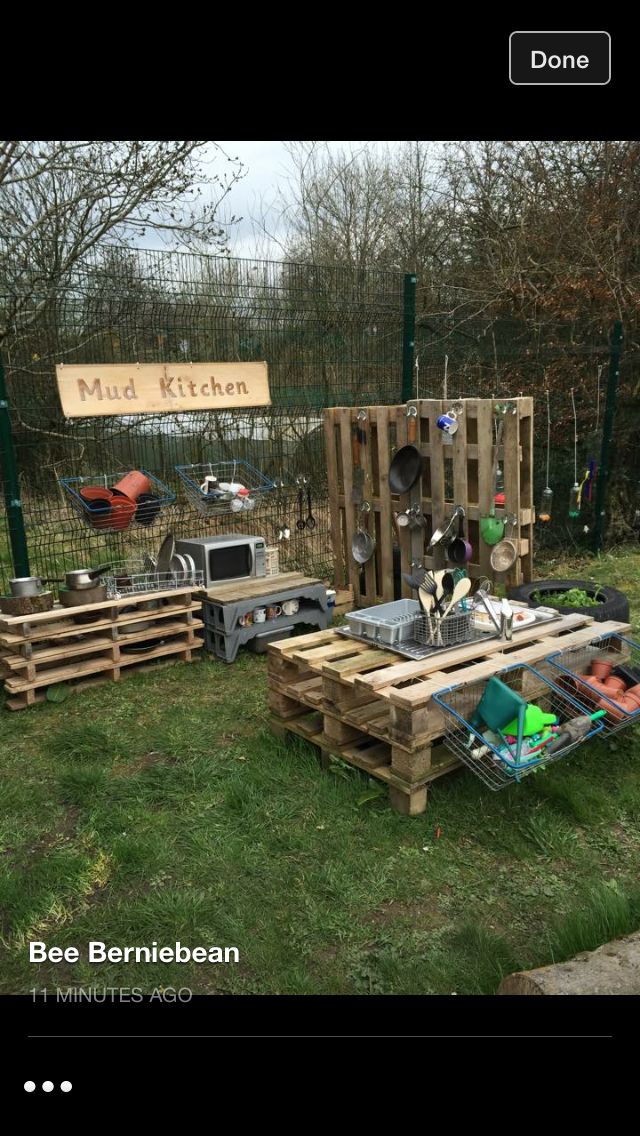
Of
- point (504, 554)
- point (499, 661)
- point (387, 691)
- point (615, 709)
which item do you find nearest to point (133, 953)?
point (387, 691)

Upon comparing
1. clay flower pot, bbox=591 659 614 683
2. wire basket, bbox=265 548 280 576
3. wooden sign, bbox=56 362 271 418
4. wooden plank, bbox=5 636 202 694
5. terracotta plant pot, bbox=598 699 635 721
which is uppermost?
wooden sign, bbox=56 362 271 418

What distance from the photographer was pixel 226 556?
19.1ft

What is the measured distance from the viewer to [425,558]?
567 centimetres

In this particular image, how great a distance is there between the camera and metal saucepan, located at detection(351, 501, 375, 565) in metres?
6.09

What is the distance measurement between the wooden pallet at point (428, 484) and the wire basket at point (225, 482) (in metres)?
0.68

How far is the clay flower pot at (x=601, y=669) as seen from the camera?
156 inches

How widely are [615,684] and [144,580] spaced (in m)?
3.27

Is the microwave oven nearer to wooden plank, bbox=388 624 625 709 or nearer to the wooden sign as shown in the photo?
the wooden sign

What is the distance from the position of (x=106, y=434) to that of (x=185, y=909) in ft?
13.2

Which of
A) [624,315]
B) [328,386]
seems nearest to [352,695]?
[328,386]

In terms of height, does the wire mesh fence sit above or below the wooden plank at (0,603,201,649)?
above

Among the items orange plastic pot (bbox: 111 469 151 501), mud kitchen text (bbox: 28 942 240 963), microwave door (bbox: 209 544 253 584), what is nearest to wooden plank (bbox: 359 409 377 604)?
microwave door (bbox: 209 544 253 584)

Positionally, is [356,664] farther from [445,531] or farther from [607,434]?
[607,434]

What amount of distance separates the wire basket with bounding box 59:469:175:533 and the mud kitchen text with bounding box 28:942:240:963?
3.19 m
